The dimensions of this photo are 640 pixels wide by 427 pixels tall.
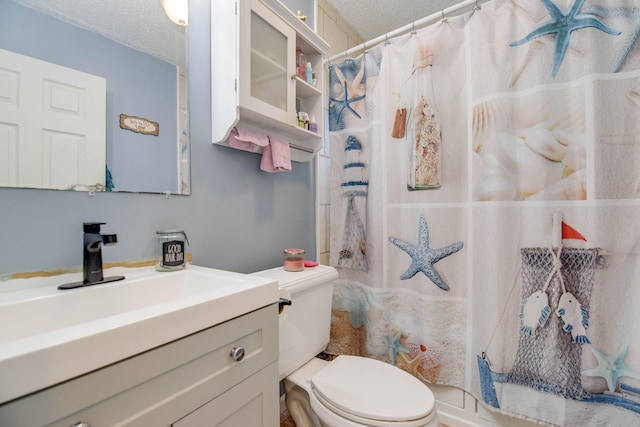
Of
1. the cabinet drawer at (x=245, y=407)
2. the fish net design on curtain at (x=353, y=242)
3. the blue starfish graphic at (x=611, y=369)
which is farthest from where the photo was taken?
the fish net design on curtain at (x=353, y=242)

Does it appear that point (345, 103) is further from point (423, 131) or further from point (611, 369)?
point (611, 369)

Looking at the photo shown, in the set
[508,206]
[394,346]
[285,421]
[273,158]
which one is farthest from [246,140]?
[285,421]

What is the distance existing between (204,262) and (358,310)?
86cm

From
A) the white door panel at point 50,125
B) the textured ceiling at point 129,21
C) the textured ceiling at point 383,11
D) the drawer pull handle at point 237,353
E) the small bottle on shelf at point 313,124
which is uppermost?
the textured ceiling at point 383,11

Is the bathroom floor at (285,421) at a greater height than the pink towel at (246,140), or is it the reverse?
the pink towel at (246,140)

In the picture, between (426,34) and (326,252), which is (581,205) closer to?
(426,34)

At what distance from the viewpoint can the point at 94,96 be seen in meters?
0.79

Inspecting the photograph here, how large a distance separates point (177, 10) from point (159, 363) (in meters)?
1.12

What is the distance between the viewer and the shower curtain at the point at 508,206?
3.13 ft

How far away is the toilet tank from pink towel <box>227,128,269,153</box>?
0.53 metres

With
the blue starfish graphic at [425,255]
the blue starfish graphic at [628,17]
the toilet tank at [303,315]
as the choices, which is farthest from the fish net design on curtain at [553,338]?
the toilet tank at [303,315]

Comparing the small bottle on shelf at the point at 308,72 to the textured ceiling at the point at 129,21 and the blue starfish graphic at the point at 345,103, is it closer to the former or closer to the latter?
the blue starfish graphic at the point at 345,103

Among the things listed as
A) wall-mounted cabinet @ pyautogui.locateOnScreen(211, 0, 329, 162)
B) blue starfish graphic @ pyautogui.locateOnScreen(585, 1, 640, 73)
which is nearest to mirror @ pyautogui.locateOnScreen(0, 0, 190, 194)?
wall-mounted cabinet @ pyautogui.locateOnScreen(211, 0, 329, 162)

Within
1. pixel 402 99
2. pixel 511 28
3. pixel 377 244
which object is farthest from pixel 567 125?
pixel 377 244
